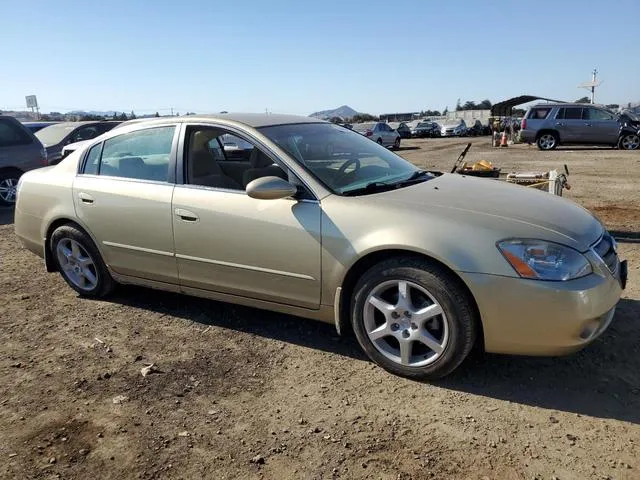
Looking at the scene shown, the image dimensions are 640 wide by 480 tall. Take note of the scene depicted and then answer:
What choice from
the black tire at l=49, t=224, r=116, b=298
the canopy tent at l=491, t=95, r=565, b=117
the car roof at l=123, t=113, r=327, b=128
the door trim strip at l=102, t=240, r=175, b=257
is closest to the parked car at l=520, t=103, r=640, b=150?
the canopy tent at l=491, t=95, r=565, b=117

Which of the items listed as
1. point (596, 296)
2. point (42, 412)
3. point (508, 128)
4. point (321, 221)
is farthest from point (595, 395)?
point (508, 128)

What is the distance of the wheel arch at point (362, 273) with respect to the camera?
2.99 meters

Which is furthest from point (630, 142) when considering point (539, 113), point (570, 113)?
point (539, 113)

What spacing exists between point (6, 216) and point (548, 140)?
19658 mm

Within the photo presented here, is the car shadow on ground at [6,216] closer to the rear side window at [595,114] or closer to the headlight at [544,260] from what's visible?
the headlight at [544,260]

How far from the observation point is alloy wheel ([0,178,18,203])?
9.86 m

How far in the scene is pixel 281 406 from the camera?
300 cm

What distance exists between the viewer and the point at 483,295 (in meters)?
2.89

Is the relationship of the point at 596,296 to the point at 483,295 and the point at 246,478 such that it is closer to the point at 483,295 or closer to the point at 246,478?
the point at 483,295

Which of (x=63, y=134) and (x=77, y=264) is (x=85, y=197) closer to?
(x=77, y=264)

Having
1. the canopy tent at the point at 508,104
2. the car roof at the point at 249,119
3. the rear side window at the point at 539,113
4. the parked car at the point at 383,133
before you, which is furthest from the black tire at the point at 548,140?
the car roof at the point at 249,119

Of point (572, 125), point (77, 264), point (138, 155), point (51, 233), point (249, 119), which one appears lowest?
point (77, 264)

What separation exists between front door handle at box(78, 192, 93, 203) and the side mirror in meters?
1.71

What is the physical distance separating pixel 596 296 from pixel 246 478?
6.57 feet
